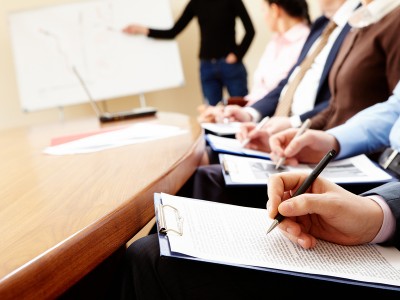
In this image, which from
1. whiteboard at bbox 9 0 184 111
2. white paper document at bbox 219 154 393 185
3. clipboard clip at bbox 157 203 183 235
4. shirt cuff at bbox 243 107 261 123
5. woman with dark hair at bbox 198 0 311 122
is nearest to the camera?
clipboard clip at bbox 157 203 183 235

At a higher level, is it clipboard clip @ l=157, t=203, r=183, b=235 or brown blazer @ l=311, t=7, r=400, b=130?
brown blazer @ l=311, t=7, r=400, b=130

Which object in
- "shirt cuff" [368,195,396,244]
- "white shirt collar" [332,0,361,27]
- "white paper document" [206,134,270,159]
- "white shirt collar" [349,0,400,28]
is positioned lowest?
"shirt cuff" [368,195,396,244]

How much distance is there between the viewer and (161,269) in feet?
1.57

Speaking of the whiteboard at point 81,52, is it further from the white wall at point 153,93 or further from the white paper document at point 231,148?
the white paper document at point 231,148

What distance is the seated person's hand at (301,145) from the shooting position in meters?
0.89

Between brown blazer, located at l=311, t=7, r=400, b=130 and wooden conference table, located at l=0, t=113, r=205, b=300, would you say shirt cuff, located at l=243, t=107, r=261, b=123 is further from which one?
wooden conference table, located at l=0, t=113, r=205, b=300

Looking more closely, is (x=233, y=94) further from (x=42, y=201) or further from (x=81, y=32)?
(x=42, y=201)

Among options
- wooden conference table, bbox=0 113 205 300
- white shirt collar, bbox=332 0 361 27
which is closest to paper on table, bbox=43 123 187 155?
wooden conference table, bbox=0 113 205 300

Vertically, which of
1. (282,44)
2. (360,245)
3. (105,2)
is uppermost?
(105,2)

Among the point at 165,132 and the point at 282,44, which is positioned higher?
the point at 282,44

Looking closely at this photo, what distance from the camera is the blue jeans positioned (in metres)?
3.07

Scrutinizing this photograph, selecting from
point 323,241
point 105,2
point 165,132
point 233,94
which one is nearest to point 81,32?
point 105,2

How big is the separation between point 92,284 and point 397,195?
592 millimetres

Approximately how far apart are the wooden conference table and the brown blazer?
0.44 metres
